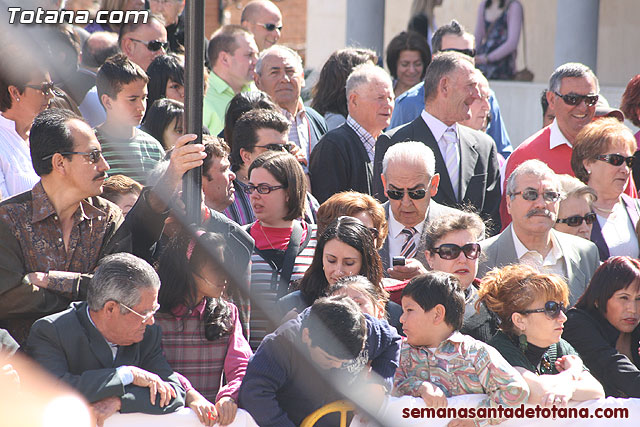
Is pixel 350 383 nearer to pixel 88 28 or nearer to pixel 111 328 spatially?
pixel 111 328

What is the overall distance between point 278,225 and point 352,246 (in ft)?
1.90

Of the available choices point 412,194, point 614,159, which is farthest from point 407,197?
point 614,159

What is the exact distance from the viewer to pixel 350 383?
3.48 meters

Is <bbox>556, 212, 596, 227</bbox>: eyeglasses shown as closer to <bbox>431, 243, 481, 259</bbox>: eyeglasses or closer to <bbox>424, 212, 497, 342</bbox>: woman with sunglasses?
<bbox>424, 212, 497, 342</bbox>: woman with sunglasses

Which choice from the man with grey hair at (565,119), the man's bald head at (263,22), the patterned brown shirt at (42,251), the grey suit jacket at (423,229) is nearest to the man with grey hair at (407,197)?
the grey suit jacket at (423,229)

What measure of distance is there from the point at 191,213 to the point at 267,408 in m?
0.73

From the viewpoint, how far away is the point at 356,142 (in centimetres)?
557

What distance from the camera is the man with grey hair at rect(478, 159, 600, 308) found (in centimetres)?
470

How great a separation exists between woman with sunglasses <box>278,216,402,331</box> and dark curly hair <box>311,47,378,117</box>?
250cm

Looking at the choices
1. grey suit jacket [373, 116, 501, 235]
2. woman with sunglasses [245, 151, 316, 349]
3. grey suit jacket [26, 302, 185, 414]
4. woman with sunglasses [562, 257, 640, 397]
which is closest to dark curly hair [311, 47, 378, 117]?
grey suit jacket [373, 116, 501, 235]

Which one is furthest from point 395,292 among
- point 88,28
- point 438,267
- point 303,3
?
point 303,3

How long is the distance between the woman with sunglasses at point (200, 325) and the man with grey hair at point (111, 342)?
0.20 m

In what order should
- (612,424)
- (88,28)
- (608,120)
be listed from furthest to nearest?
(88,28) → (608,120) → (612,424)

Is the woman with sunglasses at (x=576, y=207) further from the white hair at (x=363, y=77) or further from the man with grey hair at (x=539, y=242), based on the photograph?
the white hair at (x=363, y=77)
